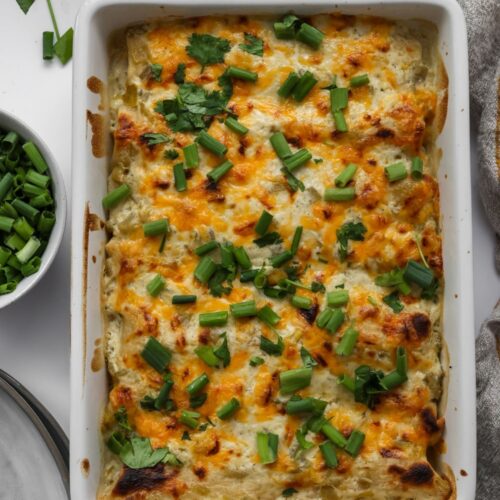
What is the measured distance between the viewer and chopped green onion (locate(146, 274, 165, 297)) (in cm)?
249

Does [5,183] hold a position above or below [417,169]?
below

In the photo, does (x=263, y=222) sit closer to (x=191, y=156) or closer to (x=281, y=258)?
(x=281, y=258)

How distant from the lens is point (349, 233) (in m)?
2.52

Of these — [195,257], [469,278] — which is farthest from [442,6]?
[195,257]

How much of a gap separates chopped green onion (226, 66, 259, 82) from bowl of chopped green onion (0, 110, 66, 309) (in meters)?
0.63

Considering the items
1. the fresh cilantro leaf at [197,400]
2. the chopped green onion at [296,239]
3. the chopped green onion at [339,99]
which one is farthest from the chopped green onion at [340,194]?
the fresh cilantro leaf at [197,400]

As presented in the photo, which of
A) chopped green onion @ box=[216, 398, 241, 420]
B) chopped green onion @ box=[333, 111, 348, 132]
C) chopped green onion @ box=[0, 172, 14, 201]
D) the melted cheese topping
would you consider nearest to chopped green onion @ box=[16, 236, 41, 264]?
chopped green onion @ box=[0, 172, 14, 201]

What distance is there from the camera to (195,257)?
2.54 meters

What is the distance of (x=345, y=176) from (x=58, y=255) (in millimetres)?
1047

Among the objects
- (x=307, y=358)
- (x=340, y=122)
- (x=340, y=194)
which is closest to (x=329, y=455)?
(x=307, y=358)

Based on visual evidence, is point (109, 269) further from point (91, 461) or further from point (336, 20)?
point (336, 20)

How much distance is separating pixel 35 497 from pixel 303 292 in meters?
1.15

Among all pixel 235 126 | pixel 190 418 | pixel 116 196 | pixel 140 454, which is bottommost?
pixel 140 454

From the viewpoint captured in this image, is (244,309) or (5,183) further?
(5,183)
